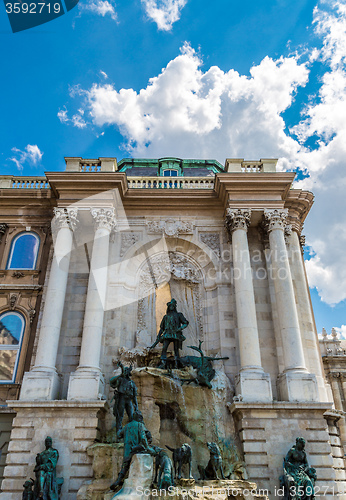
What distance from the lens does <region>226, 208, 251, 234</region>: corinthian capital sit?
17297 millimetres

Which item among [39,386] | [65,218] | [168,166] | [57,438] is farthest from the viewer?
[168,166]

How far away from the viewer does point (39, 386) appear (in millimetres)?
13914

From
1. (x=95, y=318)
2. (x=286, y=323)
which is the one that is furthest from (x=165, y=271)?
(x=286, y=323)

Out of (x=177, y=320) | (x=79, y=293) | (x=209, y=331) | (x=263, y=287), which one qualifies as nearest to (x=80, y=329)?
(x=79, y=293)

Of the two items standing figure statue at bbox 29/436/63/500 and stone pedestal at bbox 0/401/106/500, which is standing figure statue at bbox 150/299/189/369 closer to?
stone pedestal at bbox 0/401/106/500

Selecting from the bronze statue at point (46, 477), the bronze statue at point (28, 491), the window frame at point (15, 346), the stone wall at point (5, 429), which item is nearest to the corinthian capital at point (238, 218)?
the window frame at point (15, 346)

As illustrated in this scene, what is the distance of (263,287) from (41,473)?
33.9 feet

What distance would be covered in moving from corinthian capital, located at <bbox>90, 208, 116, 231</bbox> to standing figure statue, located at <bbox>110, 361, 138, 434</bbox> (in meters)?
6.54

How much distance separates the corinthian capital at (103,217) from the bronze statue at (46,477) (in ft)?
27.5

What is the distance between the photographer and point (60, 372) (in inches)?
615

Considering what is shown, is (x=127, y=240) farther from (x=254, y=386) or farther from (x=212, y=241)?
(x=254, y=386)

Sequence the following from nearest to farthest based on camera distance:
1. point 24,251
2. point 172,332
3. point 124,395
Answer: point 124,395, point 172,332, point 24,251

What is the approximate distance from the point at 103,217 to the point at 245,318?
22.6ft

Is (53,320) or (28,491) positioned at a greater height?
(53,320)
